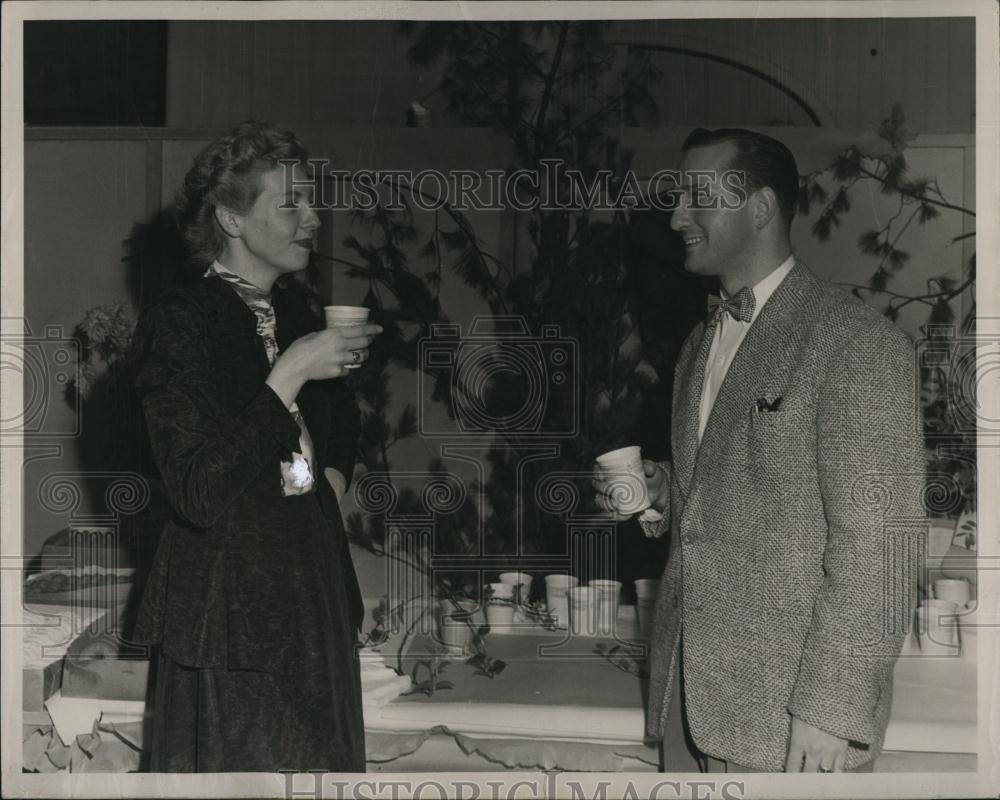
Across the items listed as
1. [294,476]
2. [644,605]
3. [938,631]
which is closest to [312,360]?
[294,476]

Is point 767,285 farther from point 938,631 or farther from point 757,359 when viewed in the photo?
point 938,631

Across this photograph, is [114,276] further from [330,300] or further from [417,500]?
[417,500]

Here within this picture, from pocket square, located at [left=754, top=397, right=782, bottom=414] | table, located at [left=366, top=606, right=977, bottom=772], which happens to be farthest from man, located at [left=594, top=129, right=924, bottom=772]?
table, located at [left=366, top=606, right=977, bottom=772]

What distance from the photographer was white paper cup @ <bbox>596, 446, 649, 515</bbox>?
77.9 inches

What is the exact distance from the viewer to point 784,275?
1.93 m

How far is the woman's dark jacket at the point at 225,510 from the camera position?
1854 millimetres

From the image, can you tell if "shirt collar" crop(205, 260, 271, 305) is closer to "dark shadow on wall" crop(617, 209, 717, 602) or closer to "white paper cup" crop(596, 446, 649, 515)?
"white paper cup" crop(596, 446, 649, 515)

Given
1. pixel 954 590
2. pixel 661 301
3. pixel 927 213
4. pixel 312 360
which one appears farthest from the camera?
pixel 661 301

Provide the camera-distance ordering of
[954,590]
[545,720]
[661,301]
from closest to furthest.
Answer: [545,720], [954,590], [661,301]

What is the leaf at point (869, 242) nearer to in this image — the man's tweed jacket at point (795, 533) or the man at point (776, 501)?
the man at point (776, 501)

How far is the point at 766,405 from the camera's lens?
181 cm

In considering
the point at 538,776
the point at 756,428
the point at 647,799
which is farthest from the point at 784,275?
the point at 538,776

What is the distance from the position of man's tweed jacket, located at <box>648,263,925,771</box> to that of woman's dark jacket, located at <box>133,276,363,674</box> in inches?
23.3

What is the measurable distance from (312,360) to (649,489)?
2.06ft
